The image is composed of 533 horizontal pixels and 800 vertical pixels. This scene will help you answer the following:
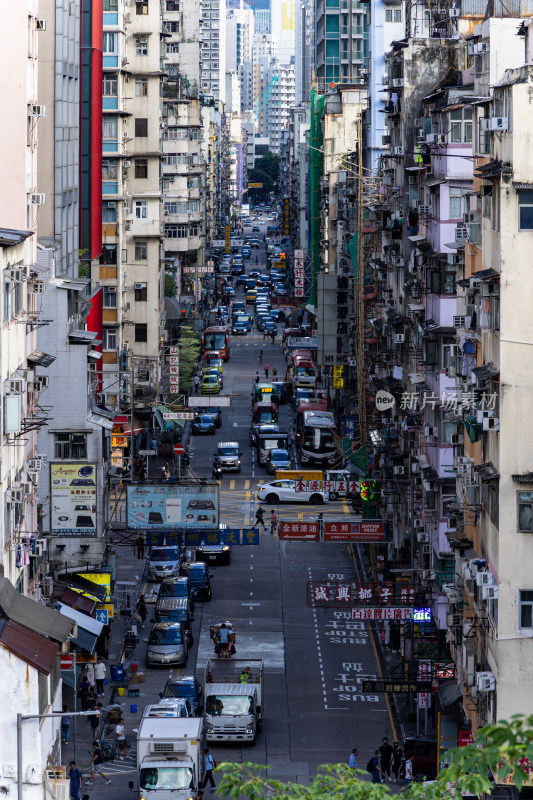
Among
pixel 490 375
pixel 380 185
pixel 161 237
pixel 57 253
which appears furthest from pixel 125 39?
pixel 490 375

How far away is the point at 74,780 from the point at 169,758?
2.90 meters

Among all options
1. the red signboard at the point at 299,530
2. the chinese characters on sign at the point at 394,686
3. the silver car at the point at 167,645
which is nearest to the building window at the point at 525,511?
the chinese characters on sign at the point at 394,686

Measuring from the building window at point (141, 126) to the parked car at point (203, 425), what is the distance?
69.1ft

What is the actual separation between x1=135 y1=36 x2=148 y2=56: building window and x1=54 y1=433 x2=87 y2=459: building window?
4599 centimetres

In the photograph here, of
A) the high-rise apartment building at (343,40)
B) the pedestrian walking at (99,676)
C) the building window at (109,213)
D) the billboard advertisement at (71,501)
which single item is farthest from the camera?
the high-rise apartment building at (343,40)

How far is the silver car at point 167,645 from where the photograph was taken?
199ft

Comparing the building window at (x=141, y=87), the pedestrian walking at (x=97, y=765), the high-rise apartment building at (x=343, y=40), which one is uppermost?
the high-rise apartment building at (x=343, y=40)

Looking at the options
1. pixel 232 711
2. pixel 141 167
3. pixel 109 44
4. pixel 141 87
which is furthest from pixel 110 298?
pixel 232 711

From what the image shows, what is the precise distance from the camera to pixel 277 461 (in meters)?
98.3

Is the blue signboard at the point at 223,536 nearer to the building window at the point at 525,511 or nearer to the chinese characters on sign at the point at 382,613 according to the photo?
the chinese characters on sign at the point at 382,613

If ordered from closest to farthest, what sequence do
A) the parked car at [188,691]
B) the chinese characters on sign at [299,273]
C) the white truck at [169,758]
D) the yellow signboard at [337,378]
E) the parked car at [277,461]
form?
the white truck at [169,758], the parked car at [188,691], the parked car at [277,461], the yellow signboard at [337,378], the chinese characters on sign at [299,273]

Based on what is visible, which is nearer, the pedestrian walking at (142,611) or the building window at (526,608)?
the building window at (526,608)

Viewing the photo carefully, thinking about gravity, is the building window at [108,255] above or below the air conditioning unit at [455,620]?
above

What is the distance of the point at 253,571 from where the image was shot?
76.2 metres
